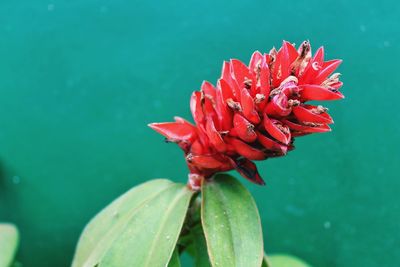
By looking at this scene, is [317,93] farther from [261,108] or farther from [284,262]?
[284,262]

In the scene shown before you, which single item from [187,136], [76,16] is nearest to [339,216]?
[187,136]

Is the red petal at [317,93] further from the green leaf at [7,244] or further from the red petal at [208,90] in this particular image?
the green leaf at [7,244]

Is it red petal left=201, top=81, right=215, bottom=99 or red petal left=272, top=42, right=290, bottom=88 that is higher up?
red petal left=272, top=42, right=290, bottom=88

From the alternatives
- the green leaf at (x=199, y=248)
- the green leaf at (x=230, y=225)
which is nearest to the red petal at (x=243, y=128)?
the green leaf at (x=230, y=225)

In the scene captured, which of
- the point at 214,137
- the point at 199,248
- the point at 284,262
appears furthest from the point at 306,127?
the point at 284,262

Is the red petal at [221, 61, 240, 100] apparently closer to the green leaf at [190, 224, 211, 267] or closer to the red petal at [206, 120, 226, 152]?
the red petal at [206, 120, 226, 152]

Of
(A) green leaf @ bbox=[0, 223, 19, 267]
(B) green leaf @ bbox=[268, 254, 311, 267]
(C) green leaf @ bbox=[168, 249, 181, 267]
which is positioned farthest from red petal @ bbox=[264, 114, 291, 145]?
(A) green leaf @ bbox=[0, 223, 19, 267]

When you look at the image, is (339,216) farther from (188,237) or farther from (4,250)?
(4,250)
